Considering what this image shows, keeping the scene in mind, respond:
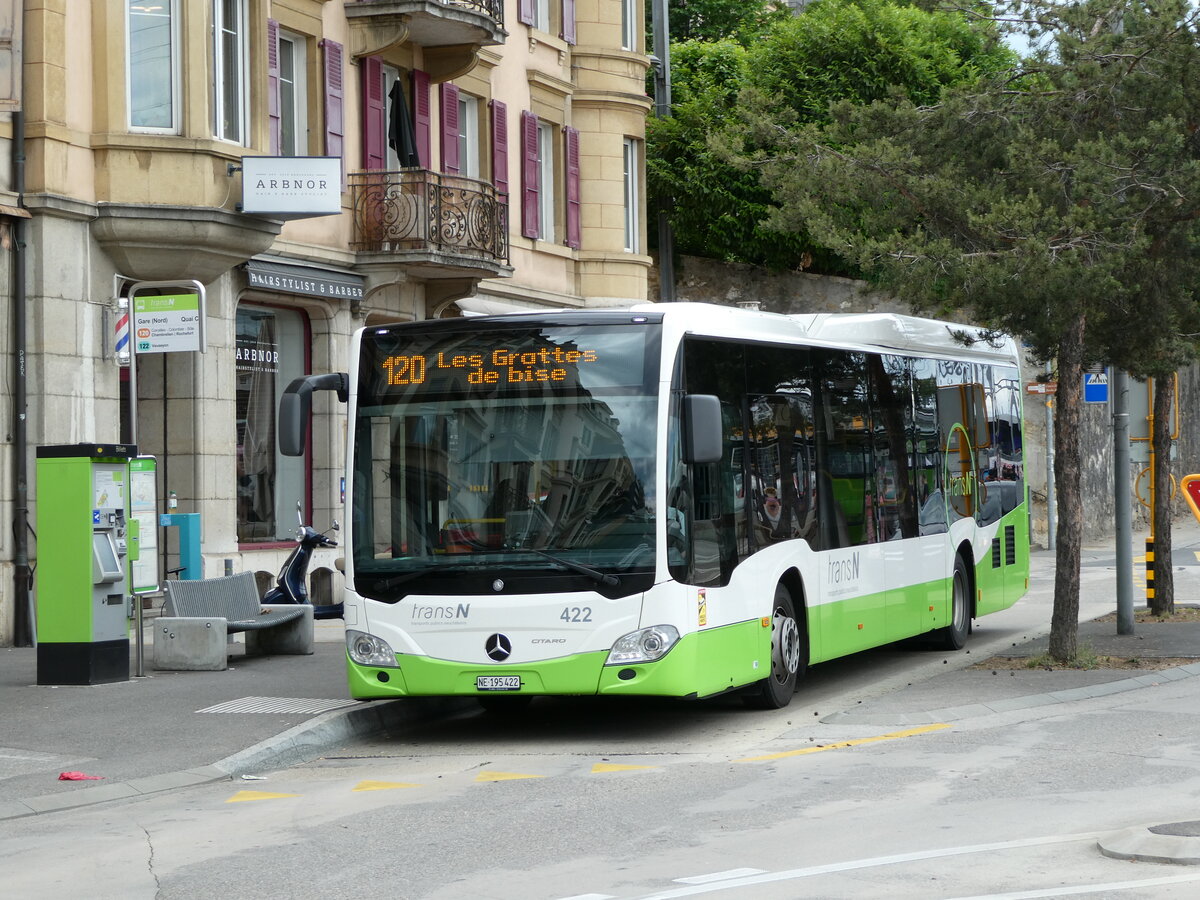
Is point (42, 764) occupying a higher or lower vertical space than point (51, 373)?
lower

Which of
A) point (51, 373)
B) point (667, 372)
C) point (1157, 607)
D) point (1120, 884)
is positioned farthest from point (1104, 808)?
point (51, 373)

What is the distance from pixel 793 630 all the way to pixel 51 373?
337 inches

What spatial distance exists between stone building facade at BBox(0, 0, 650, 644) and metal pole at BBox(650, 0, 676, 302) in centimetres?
763

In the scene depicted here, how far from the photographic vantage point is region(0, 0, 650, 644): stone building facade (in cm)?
1838

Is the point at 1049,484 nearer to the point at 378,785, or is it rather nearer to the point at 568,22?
the point at 568,22

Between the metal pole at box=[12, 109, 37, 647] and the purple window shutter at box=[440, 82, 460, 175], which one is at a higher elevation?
the purple window shutter at box=[440, 82, 460, 175]

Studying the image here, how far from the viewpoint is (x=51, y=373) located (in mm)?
18250

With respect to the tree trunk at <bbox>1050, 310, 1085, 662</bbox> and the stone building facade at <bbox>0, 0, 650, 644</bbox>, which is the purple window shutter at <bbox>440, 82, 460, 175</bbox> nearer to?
the stone building facade at <bbox>0, 0, 650, 644</bbox>

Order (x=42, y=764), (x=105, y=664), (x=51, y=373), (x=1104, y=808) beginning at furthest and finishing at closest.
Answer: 1. (x=51, y=373)
2. (x=105, y=664)
3. (x=42, y=764)
4. (x=1104, y=808)

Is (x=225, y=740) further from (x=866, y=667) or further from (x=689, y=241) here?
(x=689, y=241)

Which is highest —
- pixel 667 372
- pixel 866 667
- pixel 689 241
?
pixel 689 241

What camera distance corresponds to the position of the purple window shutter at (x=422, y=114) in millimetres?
24641

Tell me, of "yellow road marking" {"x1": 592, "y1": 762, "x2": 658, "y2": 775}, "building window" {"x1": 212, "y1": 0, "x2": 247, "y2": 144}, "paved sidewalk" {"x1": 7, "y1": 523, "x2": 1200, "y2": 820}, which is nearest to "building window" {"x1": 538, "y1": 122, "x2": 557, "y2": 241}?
"building window" {"x1": 212, "y1": 0, "x2": 247, "y2": 144}

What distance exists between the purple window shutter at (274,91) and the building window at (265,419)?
6.33 ft
